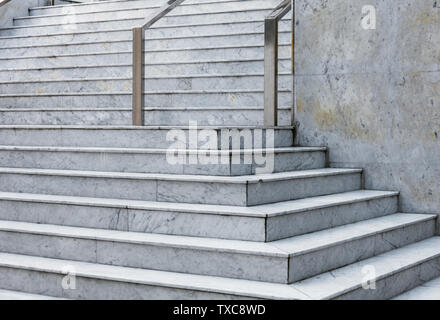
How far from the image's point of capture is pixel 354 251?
4848 mm

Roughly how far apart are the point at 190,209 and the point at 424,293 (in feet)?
6.11

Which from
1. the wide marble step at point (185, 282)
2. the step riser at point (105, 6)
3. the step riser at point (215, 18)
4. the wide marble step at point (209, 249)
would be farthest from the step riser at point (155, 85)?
the wide marble step at point (185, 282)

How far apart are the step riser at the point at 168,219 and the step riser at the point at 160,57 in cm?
204

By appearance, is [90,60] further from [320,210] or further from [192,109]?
[320,210]

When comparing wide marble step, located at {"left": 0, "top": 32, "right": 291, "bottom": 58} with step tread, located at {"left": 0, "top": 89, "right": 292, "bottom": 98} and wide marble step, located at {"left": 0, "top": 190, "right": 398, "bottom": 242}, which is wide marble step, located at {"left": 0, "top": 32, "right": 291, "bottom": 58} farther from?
wide marble step, located at {"left": 0, "top": 190, "right": 398, "bottom": 242}

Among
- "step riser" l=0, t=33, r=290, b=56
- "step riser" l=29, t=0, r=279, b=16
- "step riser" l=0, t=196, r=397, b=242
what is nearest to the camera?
"step riser" l=0, t=196, r=397, b=242

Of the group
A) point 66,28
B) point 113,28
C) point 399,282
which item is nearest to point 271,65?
point 399,282

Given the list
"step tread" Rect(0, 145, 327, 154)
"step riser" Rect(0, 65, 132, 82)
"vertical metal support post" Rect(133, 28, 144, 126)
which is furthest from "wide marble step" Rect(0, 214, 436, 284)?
"step riser" Rect(0, 65, 132, 82)

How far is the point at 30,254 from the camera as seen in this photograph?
4.93 m

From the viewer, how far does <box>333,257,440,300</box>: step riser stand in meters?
4.29

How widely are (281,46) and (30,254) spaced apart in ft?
12.9

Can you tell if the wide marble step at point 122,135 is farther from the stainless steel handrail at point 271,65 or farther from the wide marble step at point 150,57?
the wide marble step at point 150,57

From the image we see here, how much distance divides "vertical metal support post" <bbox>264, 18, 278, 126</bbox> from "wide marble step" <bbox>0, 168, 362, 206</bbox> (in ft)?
2.38
